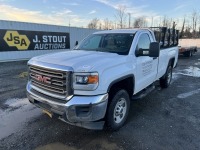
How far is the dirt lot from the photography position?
3.42m

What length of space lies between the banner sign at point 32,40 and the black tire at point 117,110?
11.8 meters

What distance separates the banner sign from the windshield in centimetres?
1005

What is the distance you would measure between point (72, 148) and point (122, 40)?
261 centimetres

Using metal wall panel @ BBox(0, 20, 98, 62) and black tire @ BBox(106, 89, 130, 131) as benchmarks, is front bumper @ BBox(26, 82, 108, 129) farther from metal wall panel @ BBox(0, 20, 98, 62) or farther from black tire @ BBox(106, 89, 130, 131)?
metal wall panel @ BBox(0, 20, 98, 62)

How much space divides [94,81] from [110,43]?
5.82ft

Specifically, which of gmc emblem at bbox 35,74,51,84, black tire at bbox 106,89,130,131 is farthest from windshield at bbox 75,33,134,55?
gmc emblem at bbox 35,74,51,84

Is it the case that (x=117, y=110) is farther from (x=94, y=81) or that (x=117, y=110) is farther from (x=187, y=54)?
(x=187, y=54)

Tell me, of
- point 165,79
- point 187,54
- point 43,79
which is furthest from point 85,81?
point 187,54

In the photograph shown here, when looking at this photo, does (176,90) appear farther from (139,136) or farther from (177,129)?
(139,136)

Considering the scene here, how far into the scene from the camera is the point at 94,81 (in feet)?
10.1

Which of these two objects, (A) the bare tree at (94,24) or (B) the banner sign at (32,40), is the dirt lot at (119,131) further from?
(A) the bare tree at (94,24)

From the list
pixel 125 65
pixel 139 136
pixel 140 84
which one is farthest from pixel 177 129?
pixel 125 65

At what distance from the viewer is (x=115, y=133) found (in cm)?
382

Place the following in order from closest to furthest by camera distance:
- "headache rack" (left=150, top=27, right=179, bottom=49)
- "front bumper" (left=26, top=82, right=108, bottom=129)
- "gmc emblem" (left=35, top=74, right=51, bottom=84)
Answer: "front bumper" (left=26, top=82, right=108, bottom=129)
"gmc emblem" (left=35, top=74, right=51, bottom=84)
"headache rack" (left=150, top=27, right=179, bottom=49)
